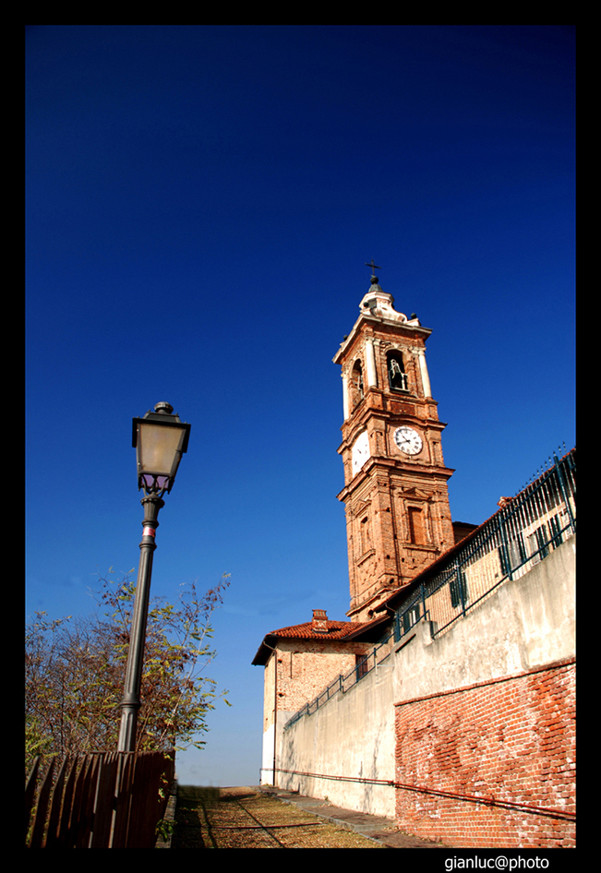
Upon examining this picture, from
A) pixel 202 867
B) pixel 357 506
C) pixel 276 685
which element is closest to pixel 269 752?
pixel 276 685

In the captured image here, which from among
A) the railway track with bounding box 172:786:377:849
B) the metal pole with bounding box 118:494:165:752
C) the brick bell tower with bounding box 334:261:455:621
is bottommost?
the railway track with bounding box 172:786:377:849

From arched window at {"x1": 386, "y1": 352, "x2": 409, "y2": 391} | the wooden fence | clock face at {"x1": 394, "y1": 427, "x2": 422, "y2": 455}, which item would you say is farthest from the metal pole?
arched window at {"x1": 386, "y1": 352, "x2": 409, "y2": 391}

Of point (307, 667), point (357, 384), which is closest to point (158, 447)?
point (307, 667)

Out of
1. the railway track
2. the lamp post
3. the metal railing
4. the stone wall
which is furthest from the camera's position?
the railway track

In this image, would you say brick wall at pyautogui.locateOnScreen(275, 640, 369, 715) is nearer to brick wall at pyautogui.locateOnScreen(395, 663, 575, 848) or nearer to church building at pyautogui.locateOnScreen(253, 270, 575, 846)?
church building at pyautogui.locateOnScreen(253, 270, 575, 846)

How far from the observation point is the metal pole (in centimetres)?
401

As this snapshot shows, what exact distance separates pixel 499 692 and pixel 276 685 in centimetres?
2084

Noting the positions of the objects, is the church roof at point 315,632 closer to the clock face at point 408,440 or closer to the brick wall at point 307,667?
the brick wall at point 307,667

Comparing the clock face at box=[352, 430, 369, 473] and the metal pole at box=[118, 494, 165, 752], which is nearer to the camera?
the metal pole at box=[118, 494, 165, 752]

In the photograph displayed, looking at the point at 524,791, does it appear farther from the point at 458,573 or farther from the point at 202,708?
the point at 202,708

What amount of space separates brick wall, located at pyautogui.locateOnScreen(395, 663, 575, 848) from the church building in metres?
0.02

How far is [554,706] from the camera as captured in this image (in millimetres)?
6184

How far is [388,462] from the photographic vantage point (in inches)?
1248
